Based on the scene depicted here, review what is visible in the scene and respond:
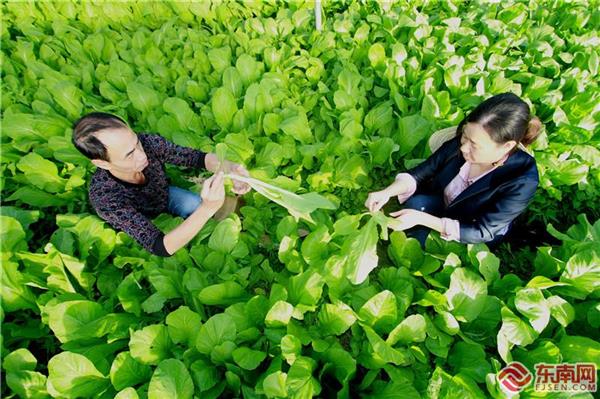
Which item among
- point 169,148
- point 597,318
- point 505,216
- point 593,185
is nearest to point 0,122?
point 169,148

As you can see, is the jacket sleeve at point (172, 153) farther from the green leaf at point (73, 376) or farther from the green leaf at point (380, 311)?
the green leaf at point (380, 311)

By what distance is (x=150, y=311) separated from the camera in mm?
1806

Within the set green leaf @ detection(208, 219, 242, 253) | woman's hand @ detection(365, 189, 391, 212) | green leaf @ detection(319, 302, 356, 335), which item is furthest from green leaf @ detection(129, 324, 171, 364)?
woman's hand @ detection(365, 189, 391, 212)

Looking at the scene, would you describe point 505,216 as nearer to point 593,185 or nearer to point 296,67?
point 593,185

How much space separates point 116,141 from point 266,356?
42.6 inches

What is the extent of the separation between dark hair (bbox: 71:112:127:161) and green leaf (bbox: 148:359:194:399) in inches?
34.1

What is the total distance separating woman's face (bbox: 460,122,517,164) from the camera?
163 cm

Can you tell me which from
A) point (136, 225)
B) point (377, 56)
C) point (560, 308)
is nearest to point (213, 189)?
point (136, 225)

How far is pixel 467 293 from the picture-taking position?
1.75 m

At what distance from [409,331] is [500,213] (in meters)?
0.68

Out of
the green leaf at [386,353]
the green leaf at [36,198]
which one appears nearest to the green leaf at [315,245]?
the green leaf at [386,353]

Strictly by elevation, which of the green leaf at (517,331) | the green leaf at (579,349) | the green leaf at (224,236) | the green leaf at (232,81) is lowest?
the green leaf at (579,349)

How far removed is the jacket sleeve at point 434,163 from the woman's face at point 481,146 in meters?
0.31

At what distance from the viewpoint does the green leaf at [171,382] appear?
1.45 meters
